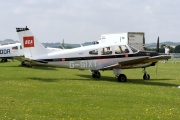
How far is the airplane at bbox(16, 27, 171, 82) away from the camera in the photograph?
17406mm

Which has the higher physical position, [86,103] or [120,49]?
[120,49]

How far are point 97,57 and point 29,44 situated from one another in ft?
13.4

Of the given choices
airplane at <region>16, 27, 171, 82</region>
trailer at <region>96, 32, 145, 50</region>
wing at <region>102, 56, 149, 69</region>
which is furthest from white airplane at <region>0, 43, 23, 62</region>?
trailer at <region>96, 32, 145, 50</region>

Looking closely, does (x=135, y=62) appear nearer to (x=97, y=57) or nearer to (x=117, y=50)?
(x=117, y=50)

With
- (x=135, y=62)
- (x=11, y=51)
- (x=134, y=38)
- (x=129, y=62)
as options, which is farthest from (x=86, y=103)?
(x=134, y=38)

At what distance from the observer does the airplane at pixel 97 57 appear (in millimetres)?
17406

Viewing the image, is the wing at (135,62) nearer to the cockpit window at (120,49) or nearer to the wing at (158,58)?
the wing at (158,58)

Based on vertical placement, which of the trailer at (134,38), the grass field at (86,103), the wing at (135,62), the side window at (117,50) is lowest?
the grass field at (86,103)

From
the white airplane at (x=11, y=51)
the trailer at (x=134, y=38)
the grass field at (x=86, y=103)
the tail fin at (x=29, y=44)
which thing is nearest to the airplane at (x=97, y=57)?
the tail fin at (x=29, y=44)

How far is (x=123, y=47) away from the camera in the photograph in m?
18.0

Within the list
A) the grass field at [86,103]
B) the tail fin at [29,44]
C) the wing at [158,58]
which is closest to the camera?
the grass field at [86,103]

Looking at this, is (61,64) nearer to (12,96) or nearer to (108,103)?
(12,96)

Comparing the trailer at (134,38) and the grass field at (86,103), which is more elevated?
the trailer at (134,38)

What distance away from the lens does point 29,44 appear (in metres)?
18.4
